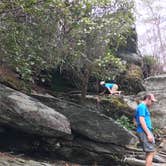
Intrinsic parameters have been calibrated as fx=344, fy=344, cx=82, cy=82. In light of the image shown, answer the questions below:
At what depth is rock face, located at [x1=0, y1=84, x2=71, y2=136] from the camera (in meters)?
9.05

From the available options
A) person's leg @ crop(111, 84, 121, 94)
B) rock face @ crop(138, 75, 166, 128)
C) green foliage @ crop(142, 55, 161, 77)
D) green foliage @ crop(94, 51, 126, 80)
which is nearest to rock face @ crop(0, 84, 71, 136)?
green foliage @ crop(94, 51, 126, 80)

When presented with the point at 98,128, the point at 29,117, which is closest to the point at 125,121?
the point at 98,128

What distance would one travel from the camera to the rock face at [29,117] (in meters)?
9.05

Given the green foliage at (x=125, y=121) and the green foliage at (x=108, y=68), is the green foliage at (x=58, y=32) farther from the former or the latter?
the green foliage at (x=125, y=121)

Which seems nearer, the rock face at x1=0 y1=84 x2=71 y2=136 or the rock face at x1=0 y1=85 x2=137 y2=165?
the rock face at x1=0 y1=84 x2=71 y2=136

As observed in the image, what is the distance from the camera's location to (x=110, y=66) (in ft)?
40.3

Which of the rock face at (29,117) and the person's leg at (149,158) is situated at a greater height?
the rock face at (29,117)

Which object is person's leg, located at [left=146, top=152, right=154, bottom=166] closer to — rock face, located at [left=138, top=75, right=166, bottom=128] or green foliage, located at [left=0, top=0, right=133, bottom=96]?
green foliage, located at [left=0, top=0, right=133, bottom=96]

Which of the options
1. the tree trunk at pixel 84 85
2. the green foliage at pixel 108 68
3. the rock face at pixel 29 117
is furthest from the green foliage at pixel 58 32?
the rock face at pixel 29 117

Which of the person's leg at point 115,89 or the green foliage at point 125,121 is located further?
the person's leg at point 115,89

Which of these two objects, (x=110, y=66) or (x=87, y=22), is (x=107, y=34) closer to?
(x=110, y=66)

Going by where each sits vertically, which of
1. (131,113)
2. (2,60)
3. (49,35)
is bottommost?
(131,113)

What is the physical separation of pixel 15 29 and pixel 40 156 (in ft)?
12.9

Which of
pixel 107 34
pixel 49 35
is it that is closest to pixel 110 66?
pixel 107 34
